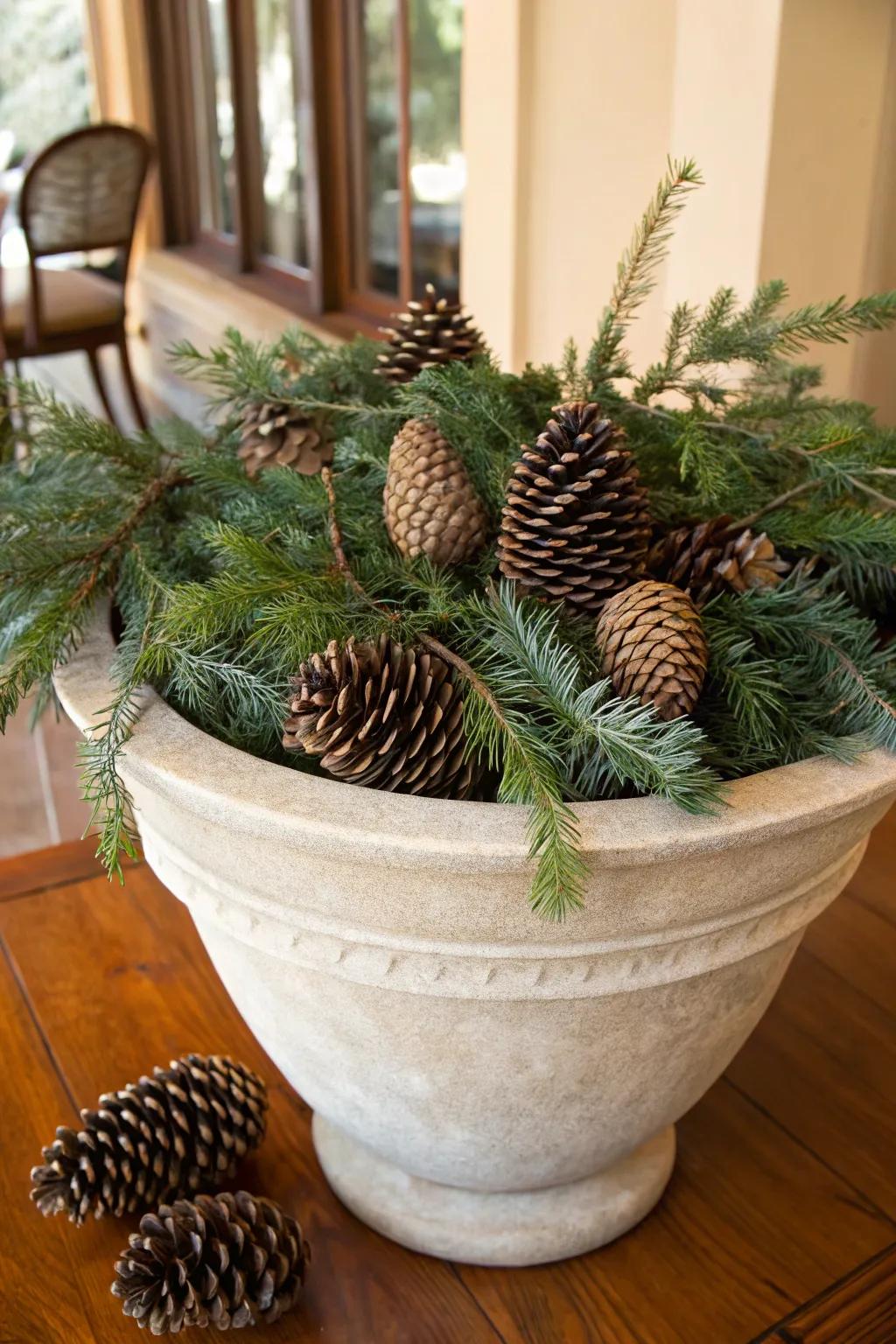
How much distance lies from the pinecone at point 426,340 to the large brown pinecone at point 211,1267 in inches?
21.1

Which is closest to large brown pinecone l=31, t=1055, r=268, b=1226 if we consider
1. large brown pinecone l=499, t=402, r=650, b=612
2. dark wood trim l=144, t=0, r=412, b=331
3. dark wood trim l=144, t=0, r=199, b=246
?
large brown pinecone l=499, t=402, r=650, b=612

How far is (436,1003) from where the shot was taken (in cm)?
56

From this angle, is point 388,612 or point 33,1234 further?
point 33,1234

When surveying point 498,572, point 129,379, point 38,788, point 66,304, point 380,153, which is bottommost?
point 38,788

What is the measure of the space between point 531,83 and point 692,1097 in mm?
1381

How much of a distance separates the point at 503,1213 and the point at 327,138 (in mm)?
2796

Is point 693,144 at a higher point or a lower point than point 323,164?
higher

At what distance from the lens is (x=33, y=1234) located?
A: 731 mm

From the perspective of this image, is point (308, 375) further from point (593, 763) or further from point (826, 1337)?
point (826, 1337)

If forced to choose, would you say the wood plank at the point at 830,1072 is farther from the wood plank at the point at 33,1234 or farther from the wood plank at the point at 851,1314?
the wood plank at the point at 33,1234

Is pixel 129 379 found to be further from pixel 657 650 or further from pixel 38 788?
pixel 657 650

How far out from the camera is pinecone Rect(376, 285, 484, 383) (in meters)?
0.81

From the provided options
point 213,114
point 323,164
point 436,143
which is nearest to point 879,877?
point 436,143

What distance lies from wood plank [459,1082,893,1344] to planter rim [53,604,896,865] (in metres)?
0.34
